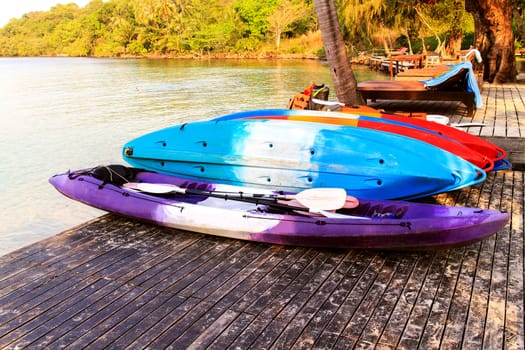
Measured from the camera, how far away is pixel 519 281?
3906 mm

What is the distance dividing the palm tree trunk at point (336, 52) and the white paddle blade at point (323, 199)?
4604 mm

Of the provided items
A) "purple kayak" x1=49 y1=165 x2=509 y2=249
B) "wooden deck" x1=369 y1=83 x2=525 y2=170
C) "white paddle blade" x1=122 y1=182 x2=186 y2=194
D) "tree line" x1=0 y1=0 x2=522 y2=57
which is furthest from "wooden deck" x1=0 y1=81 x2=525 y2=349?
"tree line" x1=0 y1=0 x2=522 y2=57

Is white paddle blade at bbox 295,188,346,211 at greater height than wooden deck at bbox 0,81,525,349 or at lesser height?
greater

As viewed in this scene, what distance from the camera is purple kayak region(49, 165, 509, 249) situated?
4211 mm

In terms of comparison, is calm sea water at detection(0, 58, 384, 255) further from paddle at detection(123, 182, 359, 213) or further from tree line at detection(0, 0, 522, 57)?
tree line at detection(0, 0, 522, 57)

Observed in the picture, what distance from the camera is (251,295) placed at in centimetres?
386

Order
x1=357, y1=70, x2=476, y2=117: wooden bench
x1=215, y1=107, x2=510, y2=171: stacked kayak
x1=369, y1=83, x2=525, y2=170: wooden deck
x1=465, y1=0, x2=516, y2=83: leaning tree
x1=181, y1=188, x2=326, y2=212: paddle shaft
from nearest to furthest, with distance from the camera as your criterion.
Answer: x1=181, y1=188, x2=326, y2=212: paddle shaft
x1=215, y1=107, x2=510, y2=171: stacked kayak
x1=369, y1=83, x2=525, y2=170: wooden deck
x1=357, y1=70, x2=476, y2=117: wooden bench
x1=465, y1=0, x2=516, y2=83: leaning tree

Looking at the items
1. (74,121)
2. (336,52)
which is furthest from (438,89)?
(74,121)

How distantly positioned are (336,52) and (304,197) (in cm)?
480

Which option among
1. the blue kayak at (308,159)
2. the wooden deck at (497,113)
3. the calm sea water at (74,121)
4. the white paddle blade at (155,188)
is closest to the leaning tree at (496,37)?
the wooden deck at (497,113)

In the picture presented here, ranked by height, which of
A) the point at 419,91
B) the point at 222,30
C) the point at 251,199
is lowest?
the point at 251,199

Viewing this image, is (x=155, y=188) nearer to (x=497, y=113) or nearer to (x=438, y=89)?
(x=438, y=89)

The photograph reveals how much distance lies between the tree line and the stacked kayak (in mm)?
A: 22891

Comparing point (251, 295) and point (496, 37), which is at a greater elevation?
point (496, 37)
